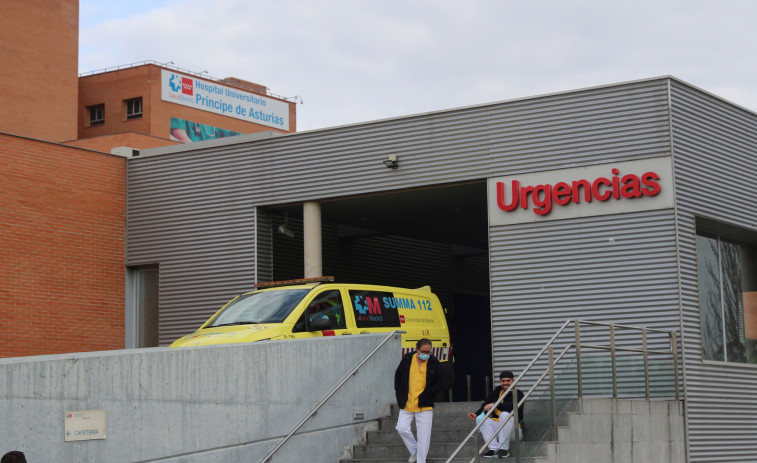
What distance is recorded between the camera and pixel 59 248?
21.0 m

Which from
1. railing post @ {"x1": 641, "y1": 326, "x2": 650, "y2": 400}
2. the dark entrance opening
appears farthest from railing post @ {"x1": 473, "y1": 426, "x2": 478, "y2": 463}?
the dark entrance opening

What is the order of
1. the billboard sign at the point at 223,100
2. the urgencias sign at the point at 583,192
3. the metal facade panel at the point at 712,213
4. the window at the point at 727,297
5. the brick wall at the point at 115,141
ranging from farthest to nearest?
the billboard sign at the point at 223,100, the brick wall at the point at 115,141, the window at the point at 727,297, the urgencias sign at the point at 583,192, the metal facade panel at the point at 712,213

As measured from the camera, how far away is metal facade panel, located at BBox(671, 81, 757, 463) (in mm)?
16703

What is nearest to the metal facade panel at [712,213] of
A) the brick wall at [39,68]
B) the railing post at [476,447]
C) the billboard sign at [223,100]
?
the railing post at [476,447]

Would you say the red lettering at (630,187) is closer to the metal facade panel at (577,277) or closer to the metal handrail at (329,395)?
the metal facade panel at (577,277)

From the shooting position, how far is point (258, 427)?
13.9 meters

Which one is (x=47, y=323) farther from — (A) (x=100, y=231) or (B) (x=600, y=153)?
(B) (x=600, y=153)

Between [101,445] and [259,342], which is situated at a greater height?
[259,342]

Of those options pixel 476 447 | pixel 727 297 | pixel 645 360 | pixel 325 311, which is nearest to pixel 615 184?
pixel 645 360

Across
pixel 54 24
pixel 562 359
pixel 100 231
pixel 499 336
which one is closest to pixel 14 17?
pixel 54 24

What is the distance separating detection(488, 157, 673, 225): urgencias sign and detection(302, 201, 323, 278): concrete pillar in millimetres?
3670

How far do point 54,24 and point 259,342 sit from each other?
129ft

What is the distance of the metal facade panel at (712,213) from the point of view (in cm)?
1670

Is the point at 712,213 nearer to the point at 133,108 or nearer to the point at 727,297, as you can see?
the point at 727,297
